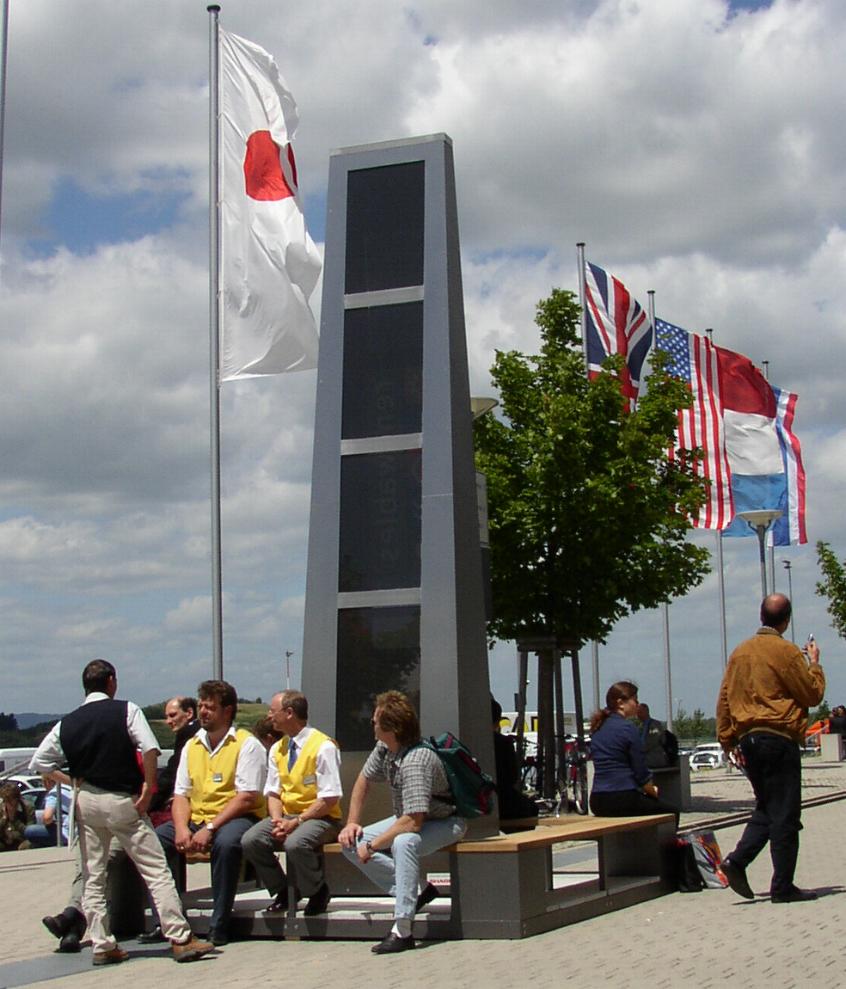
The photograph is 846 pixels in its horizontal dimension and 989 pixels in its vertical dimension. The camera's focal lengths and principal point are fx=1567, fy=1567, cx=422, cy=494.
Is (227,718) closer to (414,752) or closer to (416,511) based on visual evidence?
Result: (414,752)

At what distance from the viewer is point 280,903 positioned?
9.91m

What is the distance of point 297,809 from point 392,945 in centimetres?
119

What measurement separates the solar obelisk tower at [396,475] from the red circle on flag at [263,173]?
6541 millimetres

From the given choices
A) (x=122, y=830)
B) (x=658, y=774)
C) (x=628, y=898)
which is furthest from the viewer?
(x=658, y=774)

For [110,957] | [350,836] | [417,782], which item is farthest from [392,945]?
[110,957]

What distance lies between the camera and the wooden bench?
9234 millimetres

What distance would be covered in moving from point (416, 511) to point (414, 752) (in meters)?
2.29

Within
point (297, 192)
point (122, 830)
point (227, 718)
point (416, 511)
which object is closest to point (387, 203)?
point (416, 511)

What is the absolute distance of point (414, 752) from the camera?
9.34m

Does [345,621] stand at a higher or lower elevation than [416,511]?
lower

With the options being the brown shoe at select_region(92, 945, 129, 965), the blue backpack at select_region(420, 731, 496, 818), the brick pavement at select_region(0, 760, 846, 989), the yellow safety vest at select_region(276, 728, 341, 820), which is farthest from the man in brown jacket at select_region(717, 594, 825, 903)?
the brown shoe at select_region(92, 945, 129, 965)

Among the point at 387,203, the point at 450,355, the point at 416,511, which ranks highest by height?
the point at 387,203

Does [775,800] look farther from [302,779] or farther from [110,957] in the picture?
[110,957]

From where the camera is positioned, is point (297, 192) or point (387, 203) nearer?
point (387, 203)
